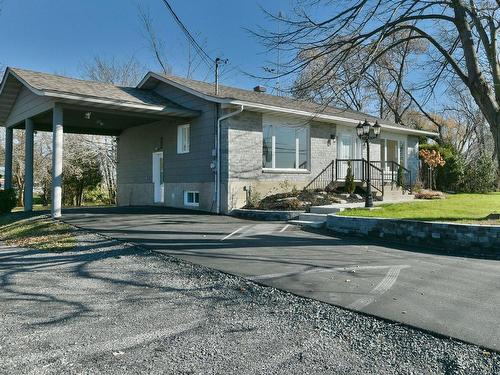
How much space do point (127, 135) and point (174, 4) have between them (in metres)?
9.86

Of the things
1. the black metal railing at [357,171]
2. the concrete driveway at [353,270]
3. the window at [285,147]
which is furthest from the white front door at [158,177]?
the black metal railing at [357,171]

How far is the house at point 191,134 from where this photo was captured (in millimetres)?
13724

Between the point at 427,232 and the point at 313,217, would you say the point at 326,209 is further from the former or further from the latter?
the point at 427,232

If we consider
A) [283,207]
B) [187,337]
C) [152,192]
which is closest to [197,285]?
[187,337]

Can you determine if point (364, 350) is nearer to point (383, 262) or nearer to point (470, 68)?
point (383, 262)

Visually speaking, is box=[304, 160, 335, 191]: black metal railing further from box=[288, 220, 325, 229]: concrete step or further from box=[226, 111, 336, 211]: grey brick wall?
box=[288, 220, 325, 229]: concrete step

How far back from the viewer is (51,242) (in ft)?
29.3

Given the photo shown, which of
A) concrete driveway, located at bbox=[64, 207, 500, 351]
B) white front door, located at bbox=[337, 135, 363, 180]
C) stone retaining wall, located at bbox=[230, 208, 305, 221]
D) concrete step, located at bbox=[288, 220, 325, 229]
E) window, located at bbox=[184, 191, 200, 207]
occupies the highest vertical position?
white front door, located at bbox=[337, 135, 363, 180]

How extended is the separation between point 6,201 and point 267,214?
10468 mm

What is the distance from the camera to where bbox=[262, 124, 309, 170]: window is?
1540cm

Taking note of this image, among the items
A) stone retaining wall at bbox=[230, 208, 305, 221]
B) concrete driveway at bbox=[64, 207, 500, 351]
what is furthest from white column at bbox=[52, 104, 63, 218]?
Answer: stone retaining wall at bbox=[230, 208, 305, 221]

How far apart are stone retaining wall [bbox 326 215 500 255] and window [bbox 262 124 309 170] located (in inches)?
215

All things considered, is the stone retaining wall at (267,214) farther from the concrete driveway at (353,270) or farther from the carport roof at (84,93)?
the carport roof at (84,93)

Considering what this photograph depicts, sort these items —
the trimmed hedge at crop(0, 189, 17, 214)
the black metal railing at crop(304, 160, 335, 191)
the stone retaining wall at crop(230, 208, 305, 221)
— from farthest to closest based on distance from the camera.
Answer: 1. the black metal railing at crop(304, 160, 335, 191)
2. the trimmed hedge at crop(0, 189, 17, 214)
3. the stone retaining wall at crop(230, 208, 305, 221)
